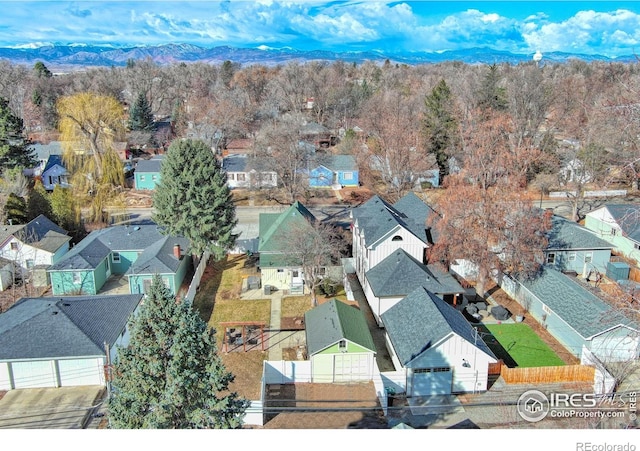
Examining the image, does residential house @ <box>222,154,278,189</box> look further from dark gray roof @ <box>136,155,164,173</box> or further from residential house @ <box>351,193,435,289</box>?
residential house @ <box>351,193,435,289</box>

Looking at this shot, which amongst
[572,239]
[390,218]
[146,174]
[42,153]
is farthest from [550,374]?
[42,153]

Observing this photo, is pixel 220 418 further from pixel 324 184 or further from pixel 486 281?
pixel 324 184

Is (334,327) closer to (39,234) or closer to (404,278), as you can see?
(404,278)

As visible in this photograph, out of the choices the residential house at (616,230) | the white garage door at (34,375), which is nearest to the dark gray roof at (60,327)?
the white garage door at (34,375)

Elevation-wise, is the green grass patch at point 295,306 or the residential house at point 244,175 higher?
the residential house at point 244,175

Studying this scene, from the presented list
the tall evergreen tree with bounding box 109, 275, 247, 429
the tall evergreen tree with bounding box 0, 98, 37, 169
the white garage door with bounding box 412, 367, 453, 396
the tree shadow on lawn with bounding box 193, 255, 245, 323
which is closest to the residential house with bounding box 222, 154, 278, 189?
the tree shadow on lawn with bounding box 193, 255, 245, 323

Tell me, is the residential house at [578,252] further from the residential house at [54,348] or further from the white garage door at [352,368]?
the residential house at [54,348]
